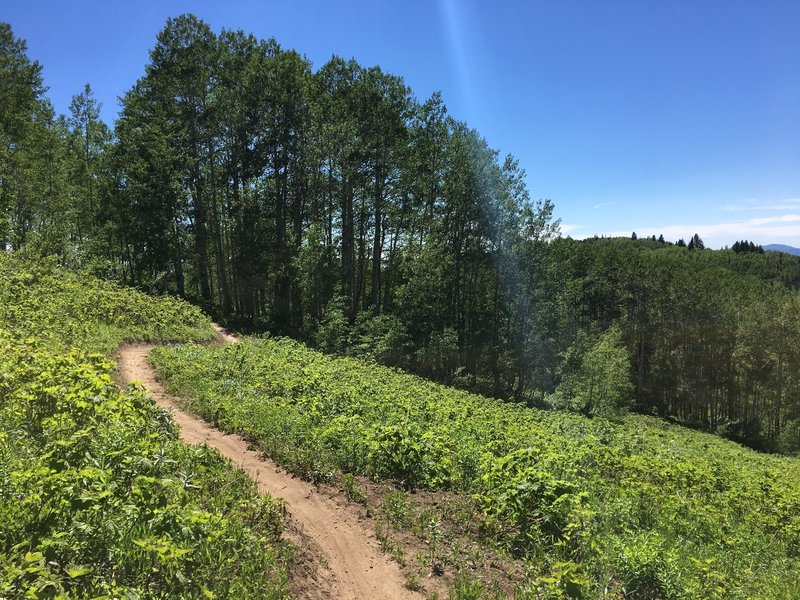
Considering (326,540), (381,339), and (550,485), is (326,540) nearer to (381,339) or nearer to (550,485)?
(550,485)

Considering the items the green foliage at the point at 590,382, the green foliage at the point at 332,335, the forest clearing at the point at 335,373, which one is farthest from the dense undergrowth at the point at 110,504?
the green foliage at the point at 590,382

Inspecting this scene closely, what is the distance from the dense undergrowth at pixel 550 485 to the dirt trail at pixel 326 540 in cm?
47

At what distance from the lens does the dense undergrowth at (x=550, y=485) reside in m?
5.41

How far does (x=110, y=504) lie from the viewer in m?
3.74

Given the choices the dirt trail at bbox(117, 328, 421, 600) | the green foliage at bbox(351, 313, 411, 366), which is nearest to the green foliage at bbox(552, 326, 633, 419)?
the green foliage at bbox(351, 313, 411, 366)

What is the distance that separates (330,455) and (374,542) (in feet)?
6.84

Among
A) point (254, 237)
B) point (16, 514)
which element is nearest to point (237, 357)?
point (16, 514)

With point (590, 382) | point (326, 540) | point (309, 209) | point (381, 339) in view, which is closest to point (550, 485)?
point (326, 540)

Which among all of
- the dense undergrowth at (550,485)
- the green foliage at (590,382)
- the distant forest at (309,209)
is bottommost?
the green foliage at (590,382)

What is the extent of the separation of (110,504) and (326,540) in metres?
2.92

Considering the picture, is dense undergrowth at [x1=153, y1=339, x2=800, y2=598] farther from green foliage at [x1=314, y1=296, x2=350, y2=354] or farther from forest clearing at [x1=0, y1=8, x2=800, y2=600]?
green foliage at [x1=314, y1=296, x2=350, y2=354]

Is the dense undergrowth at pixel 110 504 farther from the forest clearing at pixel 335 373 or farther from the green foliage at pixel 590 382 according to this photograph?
the green foliage at pixel 590 382

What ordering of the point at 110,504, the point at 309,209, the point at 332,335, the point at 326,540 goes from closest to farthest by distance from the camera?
the point at 110,504 < the point at 326,540 < the point at 332,335 < the point at 309,209

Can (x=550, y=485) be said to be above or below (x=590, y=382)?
above
